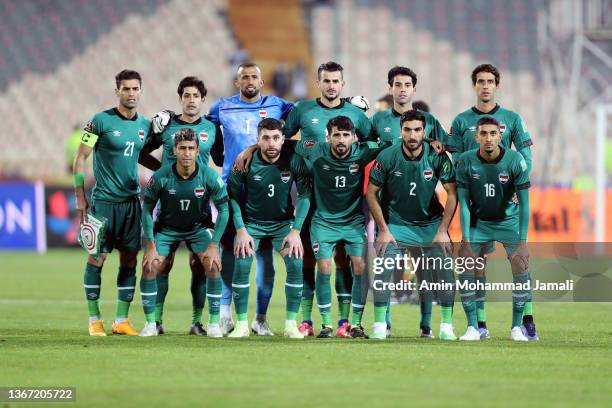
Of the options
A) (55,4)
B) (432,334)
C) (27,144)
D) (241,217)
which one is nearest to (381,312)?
(432,334)

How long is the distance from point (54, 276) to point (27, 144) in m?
11.5

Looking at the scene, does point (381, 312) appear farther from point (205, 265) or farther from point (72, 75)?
point (72, 75)

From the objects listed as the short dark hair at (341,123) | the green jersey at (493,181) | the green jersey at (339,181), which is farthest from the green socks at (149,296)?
the green jersey at (493,181)

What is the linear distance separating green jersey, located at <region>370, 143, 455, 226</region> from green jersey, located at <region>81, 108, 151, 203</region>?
1861 millimetres

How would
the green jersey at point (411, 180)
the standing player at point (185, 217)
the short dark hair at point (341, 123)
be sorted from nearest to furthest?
the short dark hair at point (341, 123)
the green jersey at point (411, 180)
the standing player at point (185, 217)

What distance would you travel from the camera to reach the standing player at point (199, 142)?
9094mm

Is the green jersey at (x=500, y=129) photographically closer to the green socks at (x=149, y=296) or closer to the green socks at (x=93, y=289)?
the green socks at (x=149, y=296)

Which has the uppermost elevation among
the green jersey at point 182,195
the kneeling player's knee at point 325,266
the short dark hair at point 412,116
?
the short dark hair at point 412,116

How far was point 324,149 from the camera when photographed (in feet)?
29.1

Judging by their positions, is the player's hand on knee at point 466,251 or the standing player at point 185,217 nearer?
the player's hand on knee at point 466,251

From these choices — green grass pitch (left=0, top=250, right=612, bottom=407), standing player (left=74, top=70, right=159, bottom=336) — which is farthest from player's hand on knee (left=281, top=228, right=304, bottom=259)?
standing player (left=74, top=70, right=159, bottom=336)

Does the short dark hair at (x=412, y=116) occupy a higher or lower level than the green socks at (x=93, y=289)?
higher

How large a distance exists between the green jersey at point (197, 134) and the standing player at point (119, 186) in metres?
0.18

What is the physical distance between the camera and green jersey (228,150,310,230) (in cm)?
898
